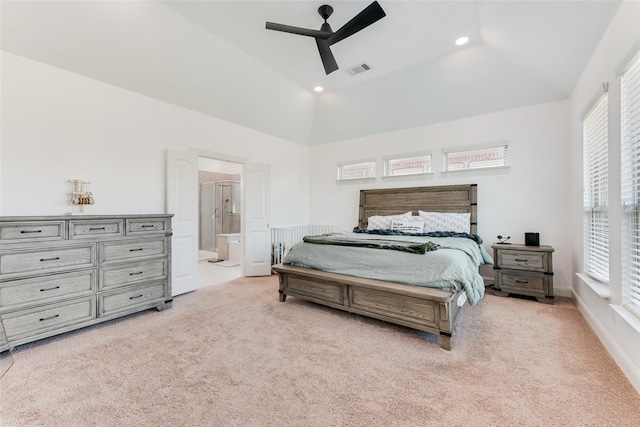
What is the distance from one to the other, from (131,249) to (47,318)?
2.78 feet

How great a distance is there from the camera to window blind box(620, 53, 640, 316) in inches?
71.2

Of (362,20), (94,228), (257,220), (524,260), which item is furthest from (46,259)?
(524,260)

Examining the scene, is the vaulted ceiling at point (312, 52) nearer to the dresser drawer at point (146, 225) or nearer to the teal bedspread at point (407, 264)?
the dresser drawer at point (146, 225)

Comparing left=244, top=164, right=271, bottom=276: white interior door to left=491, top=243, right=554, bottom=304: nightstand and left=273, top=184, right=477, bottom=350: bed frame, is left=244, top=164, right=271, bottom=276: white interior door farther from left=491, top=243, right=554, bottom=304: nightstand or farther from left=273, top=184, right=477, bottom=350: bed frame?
left=491, top=243, right=554, bottom=304: nightstand

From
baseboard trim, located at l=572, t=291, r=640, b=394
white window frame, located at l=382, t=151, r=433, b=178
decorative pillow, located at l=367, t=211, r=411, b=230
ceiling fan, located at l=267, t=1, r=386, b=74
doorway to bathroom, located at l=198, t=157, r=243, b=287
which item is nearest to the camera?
baseboard trim, located at l=572, t=291, r=640, b=394

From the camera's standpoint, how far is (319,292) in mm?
3059

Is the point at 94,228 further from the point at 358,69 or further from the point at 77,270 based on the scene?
the point at 358,69

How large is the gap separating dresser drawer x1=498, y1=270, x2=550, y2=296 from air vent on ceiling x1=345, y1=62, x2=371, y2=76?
338 cm

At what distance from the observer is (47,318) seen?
2.36m

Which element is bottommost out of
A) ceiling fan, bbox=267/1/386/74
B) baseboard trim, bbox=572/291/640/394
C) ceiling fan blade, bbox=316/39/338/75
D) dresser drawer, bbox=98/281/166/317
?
baseboard trim, bbox=572/291/640/394

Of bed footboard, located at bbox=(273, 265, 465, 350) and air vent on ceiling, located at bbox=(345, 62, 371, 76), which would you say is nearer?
bed footboard, located at bbox=(273, 265, 465, 350)

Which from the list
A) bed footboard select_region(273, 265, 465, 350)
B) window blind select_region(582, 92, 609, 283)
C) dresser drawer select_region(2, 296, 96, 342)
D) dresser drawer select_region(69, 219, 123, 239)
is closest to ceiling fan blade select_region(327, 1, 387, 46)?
window blind select_region(582, 92, 609, 283)

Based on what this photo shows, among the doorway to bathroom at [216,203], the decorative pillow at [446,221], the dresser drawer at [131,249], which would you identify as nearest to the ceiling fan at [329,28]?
the dresser drawer at [131,249]

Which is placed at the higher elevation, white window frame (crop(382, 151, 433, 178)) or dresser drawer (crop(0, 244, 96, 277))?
white window frame (crop(382, 151, 433, 178))
